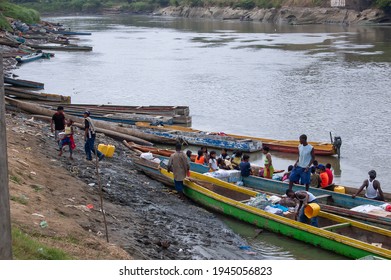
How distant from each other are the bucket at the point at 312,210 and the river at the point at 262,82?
21.1 feet

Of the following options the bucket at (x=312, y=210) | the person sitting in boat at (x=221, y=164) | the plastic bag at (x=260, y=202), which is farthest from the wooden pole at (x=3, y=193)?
the person sitting in boat at (x=221, y=164)

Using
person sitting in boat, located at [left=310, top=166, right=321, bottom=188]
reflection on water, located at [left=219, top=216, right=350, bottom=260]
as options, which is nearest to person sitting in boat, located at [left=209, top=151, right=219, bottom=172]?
person sitting in boat, located at [left=310, top=166, right=321, bottom=188]

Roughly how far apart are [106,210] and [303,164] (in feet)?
14.8

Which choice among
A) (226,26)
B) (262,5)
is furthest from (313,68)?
(262,5)

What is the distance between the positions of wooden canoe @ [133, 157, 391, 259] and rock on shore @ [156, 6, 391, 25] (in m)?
71.9

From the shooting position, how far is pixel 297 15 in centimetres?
9394

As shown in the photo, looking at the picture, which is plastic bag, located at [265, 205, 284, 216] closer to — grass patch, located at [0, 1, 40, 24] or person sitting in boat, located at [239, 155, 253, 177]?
person sitting in boat, located at [239, 155, 253, 177]

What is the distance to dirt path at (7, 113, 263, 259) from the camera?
1016 centimetres

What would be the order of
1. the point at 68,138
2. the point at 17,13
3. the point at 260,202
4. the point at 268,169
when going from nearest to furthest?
1. the point at 260,202
2. the point at 68,138
3. the point at 268,169
4. the point at 17,13

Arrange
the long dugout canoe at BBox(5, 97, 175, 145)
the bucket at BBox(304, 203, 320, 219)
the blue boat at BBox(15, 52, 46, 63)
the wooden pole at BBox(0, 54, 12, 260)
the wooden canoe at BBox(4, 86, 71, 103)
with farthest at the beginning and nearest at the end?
1. the blue boat at BBox(15, 52, 46, 63)
2. the wooden canoe at BBox(4, 86, 71, 103)
3. the long dugout canoe at BBox(5, 97, 175, 145)
4. the bucket at BBox(304, 203, 320, 219)
5. the wooden pole at BBox(0, 54, 12, 260)

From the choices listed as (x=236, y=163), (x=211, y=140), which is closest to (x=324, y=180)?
(x=236, y=163)

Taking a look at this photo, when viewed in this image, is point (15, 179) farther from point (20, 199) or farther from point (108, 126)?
point (108, 126)

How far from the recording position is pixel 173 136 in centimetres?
2300

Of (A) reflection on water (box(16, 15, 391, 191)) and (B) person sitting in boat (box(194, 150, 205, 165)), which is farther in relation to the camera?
(A) reflection on water (box(16, 15, 391, 191))
